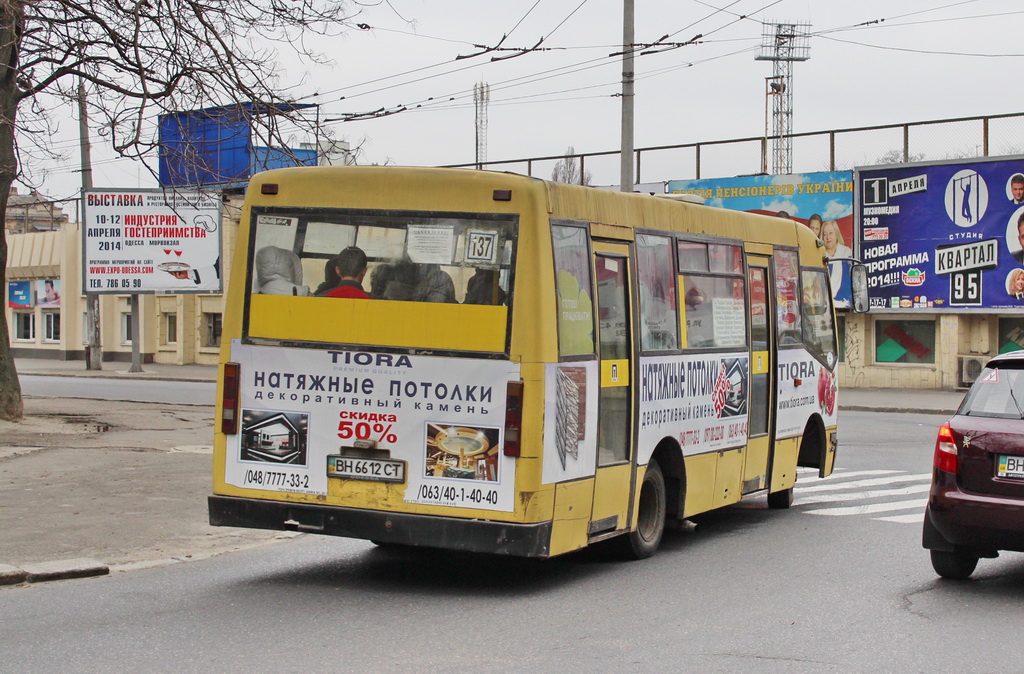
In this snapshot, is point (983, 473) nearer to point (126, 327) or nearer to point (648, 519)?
point (648, 519)

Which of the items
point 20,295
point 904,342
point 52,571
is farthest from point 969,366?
point 20,295

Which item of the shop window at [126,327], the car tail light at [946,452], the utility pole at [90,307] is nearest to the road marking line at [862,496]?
the car tail light at [946,452]

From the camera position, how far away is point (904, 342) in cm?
3481

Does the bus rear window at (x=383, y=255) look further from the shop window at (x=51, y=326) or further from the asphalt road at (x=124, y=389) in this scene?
the shop window at (x=51, y=326)

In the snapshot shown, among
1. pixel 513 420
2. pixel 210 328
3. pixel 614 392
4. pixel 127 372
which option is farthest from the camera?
pixel 210 328

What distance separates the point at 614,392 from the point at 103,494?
621 cm

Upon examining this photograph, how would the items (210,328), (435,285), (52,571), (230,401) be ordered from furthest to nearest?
(210,328) < (52,571) < (230,401) < (435,285)

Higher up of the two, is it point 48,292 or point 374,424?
point 48,292

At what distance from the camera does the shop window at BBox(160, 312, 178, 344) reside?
176 feet

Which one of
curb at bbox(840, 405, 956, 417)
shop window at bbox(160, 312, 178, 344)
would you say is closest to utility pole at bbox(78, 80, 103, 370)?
shop window at bbox(160, 312, 178, 344)

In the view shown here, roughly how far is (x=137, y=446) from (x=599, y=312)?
10672 millimetres

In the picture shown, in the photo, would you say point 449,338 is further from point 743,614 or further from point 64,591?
point 64,591

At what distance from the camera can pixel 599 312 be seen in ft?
29.5

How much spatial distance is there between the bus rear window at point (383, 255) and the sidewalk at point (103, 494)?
8.75 feet
